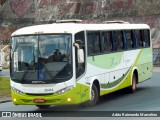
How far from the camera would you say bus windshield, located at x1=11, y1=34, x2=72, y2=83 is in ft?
53.4

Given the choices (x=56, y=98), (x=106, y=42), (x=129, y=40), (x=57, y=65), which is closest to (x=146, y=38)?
(x=129, y=40)

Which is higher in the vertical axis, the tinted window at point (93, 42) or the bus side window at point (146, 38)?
the tinted window at point (93, 42)

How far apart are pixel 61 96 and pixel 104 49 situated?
13.0ft

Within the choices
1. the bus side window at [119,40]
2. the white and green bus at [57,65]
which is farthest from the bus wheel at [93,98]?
the bus side window at [119,40]

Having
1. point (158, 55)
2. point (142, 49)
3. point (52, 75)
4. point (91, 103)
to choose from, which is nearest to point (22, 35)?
point (52, 75)

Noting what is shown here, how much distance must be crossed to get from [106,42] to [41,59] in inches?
158

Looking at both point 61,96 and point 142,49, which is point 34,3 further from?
point 61,96

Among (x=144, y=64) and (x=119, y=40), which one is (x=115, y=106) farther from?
(x=144, y=64)

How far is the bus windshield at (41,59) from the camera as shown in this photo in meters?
16.3

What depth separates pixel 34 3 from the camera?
226 feet

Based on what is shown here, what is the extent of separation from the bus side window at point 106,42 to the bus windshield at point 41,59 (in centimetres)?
297

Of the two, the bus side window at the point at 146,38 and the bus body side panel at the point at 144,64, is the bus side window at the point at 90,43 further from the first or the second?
the bus side window at the point at 146,38

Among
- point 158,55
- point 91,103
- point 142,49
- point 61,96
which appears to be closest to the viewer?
point 61,96

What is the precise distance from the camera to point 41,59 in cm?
1644
